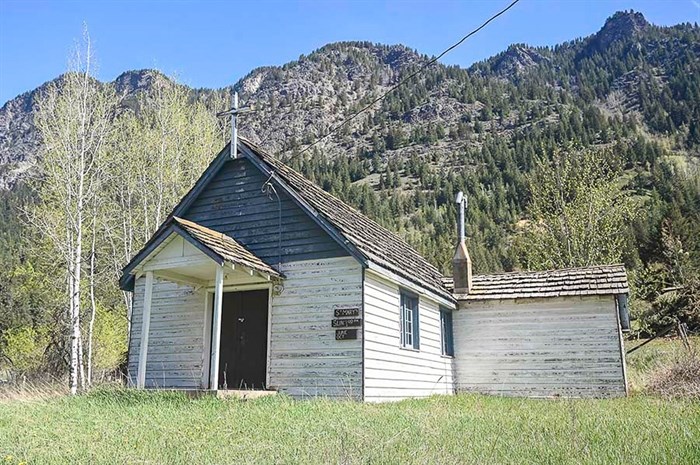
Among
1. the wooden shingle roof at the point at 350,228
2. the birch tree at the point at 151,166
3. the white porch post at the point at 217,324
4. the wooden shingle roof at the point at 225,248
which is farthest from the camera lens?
the birch tree at the point at 151,166

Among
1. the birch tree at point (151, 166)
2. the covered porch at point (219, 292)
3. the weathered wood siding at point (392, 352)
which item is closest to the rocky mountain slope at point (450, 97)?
the birch tree at point (151, 166)

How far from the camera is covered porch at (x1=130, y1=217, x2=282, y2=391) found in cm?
1189

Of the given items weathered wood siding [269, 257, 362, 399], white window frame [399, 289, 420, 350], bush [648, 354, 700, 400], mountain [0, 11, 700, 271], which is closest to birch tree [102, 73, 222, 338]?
weathered wood siding [269, 257, 362, 399]

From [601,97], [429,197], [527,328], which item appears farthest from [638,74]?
[527,328]

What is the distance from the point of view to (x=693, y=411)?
831 cm

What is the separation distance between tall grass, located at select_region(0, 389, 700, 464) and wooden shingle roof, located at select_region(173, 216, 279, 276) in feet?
9.78

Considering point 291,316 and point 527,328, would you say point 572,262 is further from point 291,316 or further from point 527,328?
point 291,316

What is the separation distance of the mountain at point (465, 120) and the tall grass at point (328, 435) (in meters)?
49.5

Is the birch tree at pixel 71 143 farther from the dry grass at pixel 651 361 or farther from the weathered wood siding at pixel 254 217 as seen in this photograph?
the dry grass at pixel 651 361

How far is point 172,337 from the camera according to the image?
14070 mm

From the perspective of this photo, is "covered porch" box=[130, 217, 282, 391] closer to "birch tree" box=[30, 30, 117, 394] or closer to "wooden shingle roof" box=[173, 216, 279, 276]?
"wooden shingle roof" box=[173, 216, 279, 276]

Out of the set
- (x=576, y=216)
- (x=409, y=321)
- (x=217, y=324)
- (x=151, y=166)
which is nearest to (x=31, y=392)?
(x=217, y=324)

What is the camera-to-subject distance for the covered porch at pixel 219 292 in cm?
1189

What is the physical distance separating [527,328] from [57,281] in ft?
62.9
